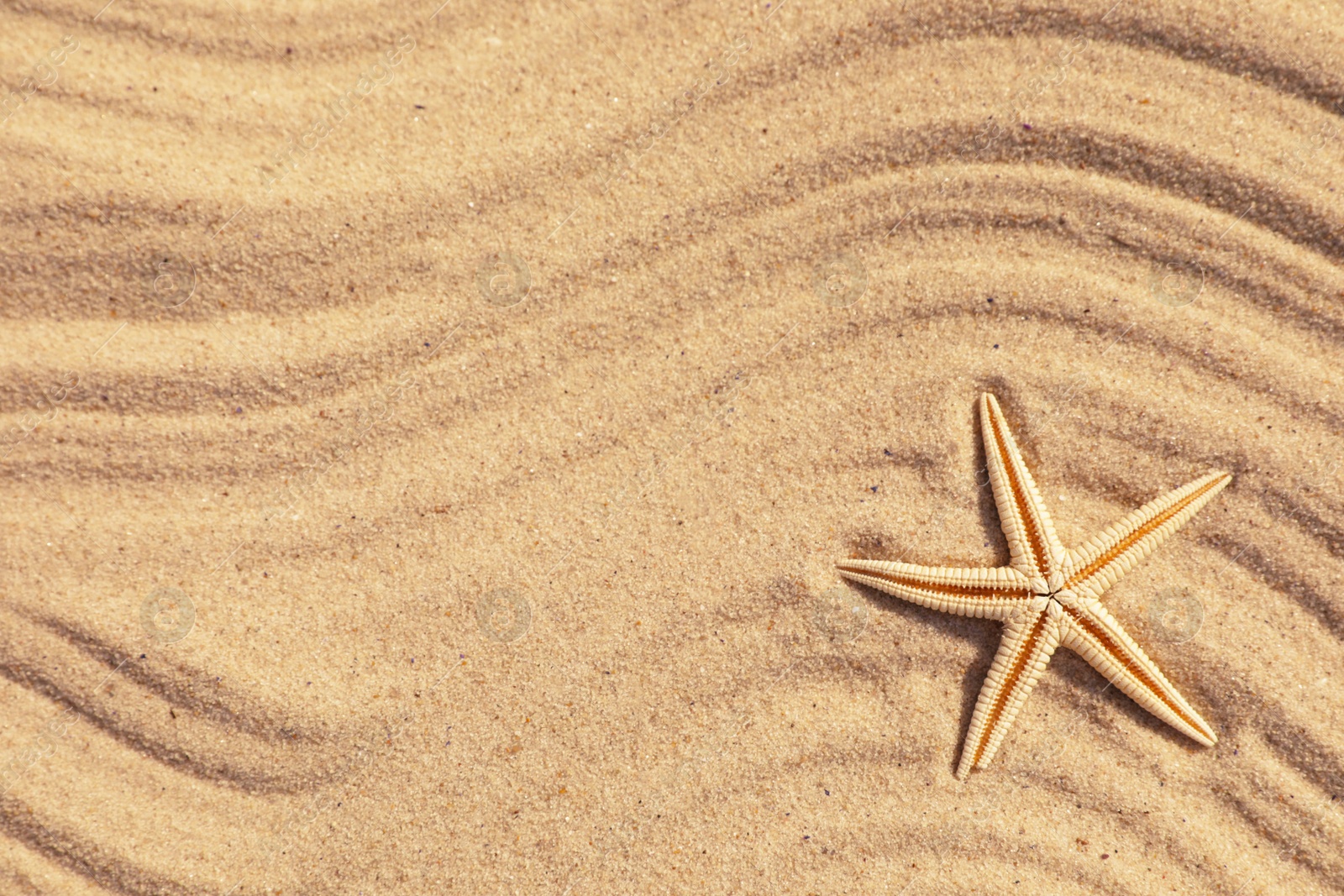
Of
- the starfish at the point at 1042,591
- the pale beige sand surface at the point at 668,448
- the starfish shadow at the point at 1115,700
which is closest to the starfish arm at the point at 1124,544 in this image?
the starfish at the point at 1042,591

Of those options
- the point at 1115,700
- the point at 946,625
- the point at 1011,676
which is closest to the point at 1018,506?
the point at 946,625

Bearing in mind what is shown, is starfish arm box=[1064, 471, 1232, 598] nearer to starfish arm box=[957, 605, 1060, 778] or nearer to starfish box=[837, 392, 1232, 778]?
starfish box=[837, 392, 1232, 778]

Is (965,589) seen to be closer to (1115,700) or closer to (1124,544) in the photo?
(1124,544)

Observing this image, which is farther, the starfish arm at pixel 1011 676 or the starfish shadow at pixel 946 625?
the starfish shadow at pixel 946 625

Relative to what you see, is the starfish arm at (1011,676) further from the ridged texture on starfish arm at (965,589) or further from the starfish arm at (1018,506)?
the starfish arm at (1018,506)

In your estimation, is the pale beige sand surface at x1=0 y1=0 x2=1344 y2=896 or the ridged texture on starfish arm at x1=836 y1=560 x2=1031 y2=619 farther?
the pale beige sand surface at x1=0 y1=0 x2=1344 y2=896

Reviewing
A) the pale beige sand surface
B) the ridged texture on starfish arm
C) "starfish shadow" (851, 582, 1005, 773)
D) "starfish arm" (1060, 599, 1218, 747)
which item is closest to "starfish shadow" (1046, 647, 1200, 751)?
the pale beige sand surface

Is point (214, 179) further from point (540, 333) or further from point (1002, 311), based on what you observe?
point (1002, 311)
